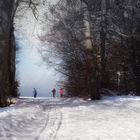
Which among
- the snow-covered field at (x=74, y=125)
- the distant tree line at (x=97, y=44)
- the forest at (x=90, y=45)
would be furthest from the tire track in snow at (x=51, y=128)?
the distant tree line at (x=97, y=44)

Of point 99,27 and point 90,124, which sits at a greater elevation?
point 99,27

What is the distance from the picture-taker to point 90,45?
839 inches

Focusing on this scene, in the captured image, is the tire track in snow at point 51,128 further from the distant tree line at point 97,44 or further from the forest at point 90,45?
the distant tree line at point 97,44

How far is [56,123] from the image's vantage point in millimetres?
11578

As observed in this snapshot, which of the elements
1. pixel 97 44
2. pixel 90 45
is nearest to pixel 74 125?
pixel 90 45

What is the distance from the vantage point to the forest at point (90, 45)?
2015cm

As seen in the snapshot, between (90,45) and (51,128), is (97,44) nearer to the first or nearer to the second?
(90,45)

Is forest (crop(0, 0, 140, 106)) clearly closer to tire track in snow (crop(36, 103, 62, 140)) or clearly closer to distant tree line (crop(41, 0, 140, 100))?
distant tree line (crop(41, 0, 140, 100))

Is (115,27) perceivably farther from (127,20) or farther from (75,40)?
(75,40)

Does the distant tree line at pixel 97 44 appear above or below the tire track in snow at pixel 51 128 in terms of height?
above

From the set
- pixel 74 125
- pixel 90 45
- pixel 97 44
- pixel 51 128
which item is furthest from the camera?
pixel 97 44

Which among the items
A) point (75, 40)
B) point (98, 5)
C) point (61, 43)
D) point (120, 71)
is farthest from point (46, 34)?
point (98, 5)

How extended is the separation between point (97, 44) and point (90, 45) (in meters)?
8.14

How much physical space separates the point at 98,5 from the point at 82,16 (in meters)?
1.92
